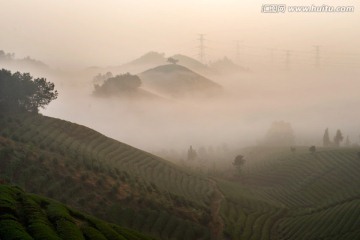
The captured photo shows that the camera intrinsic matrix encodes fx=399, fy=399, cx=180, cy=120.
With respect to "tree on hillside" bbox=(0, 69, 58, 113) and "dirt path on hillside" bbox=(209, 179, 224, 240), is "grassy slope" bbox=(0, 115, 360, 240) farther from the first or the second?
"tree on hillside" bbox=(0, 69, 58, 113)

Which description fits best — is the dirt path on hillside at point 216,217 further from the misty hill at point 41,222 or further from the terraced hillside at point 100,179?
the misty hill at point 41,222

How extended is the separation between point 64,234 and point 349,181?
115643 mm

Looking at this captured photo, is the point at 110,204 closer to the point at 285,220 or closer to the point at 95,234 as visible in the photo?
the point at 95,234

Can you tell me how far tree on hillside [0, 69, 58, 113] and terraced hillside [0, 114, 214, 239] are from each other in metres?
5.32

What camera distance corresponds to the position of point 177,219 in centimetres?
8081

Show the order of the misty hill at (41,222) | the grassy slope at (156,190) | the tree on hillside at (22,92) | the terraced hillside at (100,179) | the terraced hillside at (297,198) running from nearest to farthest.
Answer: the misty hill at (41,222)
the terraced hillside at (100,179)
the grassy slope at (156,190)
the terraced hillside at (297,198)
the tree on hillside at (22,92)

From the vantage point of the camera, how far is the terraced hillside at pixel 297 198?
9275cm

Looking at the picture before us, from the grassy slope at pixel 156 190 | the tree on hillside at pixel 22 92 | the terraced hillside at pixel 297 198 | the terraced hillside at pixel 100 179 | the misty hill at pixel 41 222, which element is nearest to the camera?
the misty hill at pixel 41 222

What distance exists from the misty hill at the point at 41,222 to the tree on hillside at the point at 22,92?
75.9m

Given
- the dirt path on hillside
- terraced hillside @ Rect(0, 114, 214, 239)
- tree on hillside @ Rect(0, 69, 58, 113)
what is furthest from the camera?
tree on hillside @ Rect(0, 69, 58, 113)

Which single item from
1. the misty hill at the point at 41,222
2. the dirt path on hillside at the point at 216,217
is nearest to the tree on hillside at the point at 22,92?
the dirt path on hillside at the point at 216,217

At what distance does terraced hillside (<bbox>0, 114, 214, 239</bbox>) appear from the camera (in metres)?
77.8

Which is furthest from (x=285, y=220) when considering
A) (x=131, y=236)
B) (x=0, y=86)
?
(x=0, y=86)

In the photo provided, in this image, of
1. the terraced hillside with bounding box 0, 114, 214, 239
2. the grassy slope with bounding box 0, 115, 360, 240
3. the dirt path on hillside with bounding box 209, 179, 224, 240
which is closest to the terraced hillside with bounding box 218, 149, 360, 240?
the grassy slope with bounding box 0, 115, 360, 240
